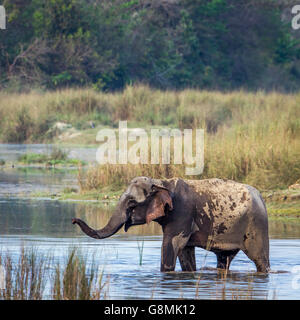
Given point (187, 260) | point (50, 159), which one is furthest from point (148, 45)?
point (187, 260)

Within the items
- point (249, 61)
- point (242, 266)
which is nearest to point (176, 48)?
point (249, 61)

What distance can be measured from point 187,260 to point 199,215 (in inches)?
24.2

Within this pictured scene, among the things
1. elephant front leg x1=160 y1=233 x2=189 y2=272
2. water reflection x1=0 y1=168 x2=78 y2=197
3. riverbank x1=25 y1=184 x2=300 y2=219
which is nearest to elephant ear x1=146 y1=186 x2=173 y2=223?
elephant front leg x1=160 y1=233 x2=189 y2=272

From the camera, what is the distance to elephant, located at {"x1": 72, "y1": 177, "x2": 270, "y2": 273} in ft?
33.7

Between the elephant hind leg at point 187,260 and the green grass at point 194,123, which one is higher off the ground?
the green grass at point 194,123

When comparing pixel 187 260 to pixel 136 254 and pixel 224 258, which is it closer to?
pixel 224 258

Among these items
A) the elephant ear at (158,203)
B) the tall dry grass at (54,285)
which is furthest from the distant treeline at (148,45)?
the tall dry grass at (54,285)

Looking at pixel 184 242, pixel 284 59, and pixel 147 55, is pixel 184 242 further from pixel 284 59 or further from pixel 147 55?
pixel 284 59

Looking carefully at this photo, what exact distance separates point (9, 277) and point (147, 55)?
41813 mm

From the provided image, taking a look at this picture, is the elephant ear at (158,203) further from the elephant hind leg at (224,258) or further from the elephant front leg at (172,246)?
the elephant hind leg at (224,258)

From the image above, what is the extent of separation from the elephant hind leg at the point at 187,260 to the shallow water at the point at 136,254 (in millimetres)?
144

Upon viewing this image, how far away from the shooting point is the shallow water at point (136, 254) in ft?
31.5

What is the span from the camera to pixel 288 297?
9297 millimetres

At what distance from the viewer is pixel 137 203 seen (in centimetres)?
1029
